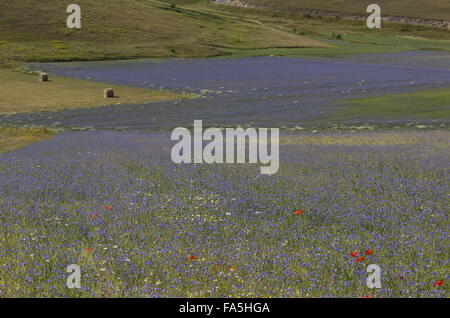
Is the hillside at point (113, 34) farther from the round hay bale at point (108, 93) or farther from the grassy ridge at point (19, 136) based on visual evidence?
the grassy ridge at point (19, 136)

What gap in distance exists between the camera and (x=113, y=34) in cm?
11669

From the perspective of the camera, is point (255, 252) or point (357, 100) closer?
point (255, 252)

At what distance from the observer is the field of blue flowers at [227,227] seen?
10508 mm

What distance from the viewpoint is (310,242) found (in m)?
13.1

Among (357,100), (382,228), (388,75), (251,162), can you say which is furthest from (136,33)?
(382,228)

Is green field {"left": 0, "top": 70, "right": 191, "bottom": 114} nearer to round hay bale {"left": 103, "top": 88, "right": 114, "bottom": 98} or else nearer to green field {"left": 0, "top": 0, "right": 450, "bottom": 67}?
round hay bale {"left": 103, "top": 88, "right": 114, "bottom": 98}

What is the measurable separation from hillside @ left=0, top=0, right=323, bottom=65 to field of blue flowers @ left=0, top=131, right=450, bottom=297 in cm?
7108

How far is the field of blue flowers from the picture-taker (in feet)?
34.5

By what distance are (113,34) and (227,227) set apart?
108 metres

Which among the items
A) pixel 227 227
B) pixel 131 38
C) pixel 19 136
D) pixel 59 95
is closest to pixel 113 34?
pixel 131 38

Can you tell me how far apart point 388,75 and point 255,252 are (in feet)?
212

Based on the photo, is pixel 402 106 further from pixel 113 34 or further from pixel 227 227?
pixel 113 34

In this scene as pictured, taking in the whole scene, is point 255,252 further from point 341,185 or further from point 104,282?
point 341,185
